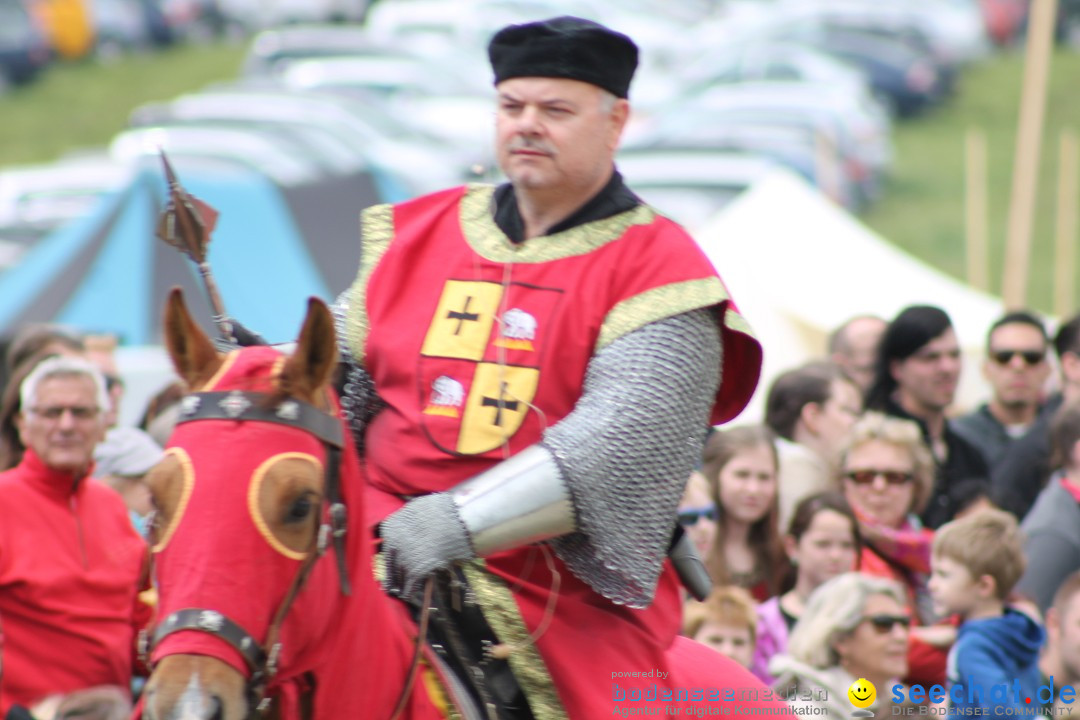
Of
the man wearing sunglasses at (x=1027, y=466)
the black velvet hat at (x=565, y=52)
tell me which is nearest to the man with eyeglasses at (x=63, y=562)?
the black velvet hat at (x=565, y=52)

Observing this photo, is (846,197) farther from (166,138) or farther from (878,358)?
(878,358)

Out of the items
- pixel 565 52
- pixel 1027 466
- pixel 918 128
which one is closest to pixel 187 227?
pixel 565 52

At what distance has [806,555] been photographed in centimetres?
624

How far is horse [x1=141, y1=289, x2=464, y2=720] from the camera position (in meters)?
2.86

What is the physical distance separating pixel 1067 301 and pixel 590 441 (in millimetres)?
11848

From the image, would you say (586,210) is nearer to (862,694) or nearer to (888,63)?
(862,694)

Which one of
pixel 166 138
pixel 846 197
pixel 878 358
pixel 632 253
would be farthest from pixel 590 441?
pixel 846 197

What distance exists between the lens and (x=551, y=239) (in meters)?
3.71

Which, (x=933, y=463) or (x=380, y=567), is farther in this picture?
(x=933, y=463)

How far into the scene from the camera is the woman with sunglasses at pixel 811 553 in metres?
6.00

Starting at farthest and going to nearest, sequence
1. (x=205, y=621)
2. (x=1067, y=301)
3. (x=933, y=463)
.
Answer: (x=1067, y=301) < (x=933, y=463) < (x=205, y=621)

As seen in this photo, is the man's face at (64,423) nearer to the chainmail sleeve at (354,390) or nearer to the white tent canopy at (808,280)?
the chainmail sleeve at (354,390)

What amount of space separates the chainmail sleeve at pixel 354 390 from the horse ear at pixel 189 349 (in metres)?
0.57

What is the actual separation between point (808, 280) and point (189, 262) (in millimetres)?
3923
